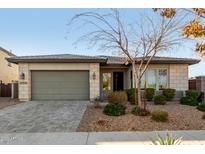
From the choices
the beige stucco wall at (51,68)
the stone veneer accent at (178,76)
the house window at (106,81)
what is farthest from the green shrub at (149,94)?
the house window at (106,81)

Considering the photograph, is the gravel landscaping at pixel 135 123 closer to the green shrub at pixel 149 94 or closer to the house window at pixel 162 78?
the green shrub at pixel 149 94

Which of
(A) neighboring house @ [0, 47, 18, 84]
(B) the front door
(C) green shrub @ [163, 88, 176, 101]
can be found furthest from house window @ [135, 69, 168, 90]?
(A) neighboring house @ [0, 47, 18, 84]

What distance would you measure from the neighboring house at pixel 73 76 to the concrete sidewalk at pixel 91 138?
10.8 meters

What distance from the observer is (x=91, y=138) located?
7.61 meters

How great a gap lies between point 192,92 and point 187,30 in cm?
853

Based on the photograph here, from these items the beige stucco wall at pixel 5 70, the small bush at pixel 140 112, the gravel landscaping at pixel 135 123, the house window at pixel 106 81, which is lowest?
the gravel landscaping at pixel 135 123

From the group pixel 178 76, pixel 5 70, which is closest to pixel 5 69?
pixel 5 70

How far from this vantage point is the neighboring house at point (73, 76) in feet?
62.7

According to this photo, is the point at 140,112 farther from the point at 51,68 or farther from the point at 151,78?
the point at 51,68

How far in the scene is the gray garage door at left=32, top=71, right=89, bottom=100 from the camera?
19.6 metres
